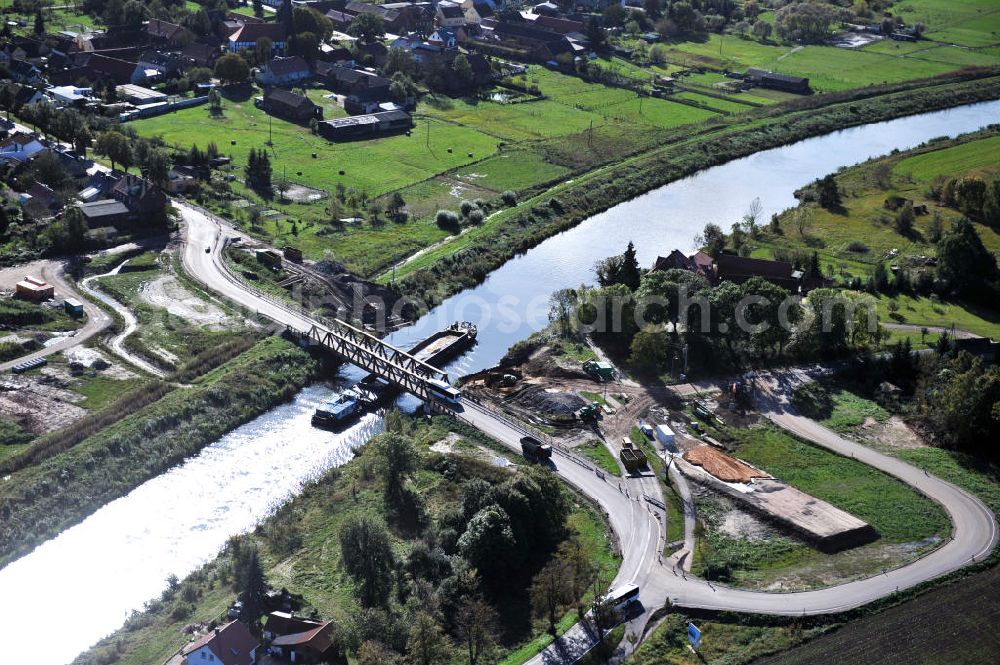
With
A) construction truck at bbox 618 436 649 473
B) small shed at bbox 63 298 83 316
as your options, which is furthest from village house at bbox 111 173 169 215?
construction truck at bbox 618 436 649 473

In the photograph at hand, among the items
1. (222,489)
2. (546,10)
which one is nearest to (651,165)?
(546,10)

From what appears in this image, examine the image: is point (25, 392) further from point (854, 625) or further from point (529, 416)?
point (854, 625)

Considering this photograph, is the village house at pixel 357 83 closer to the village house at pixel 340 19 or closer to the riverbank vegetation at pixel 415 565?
the village house at pixel 340 19

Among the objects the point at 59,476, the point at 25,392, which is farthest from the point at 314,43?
the point at 59,476

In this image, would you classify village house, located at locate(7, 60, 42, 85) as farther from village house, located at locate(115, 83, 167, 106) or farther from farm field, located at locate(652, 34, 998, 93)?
farm field, located at locate(652, 34, 998, 93)

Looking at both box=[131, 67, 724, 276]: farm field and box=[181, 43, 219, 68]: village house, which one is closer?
box=[131, 67, 724, 276]: farm field

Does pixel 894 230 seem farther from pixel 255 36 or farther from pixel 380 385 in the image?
pixel 255 36
